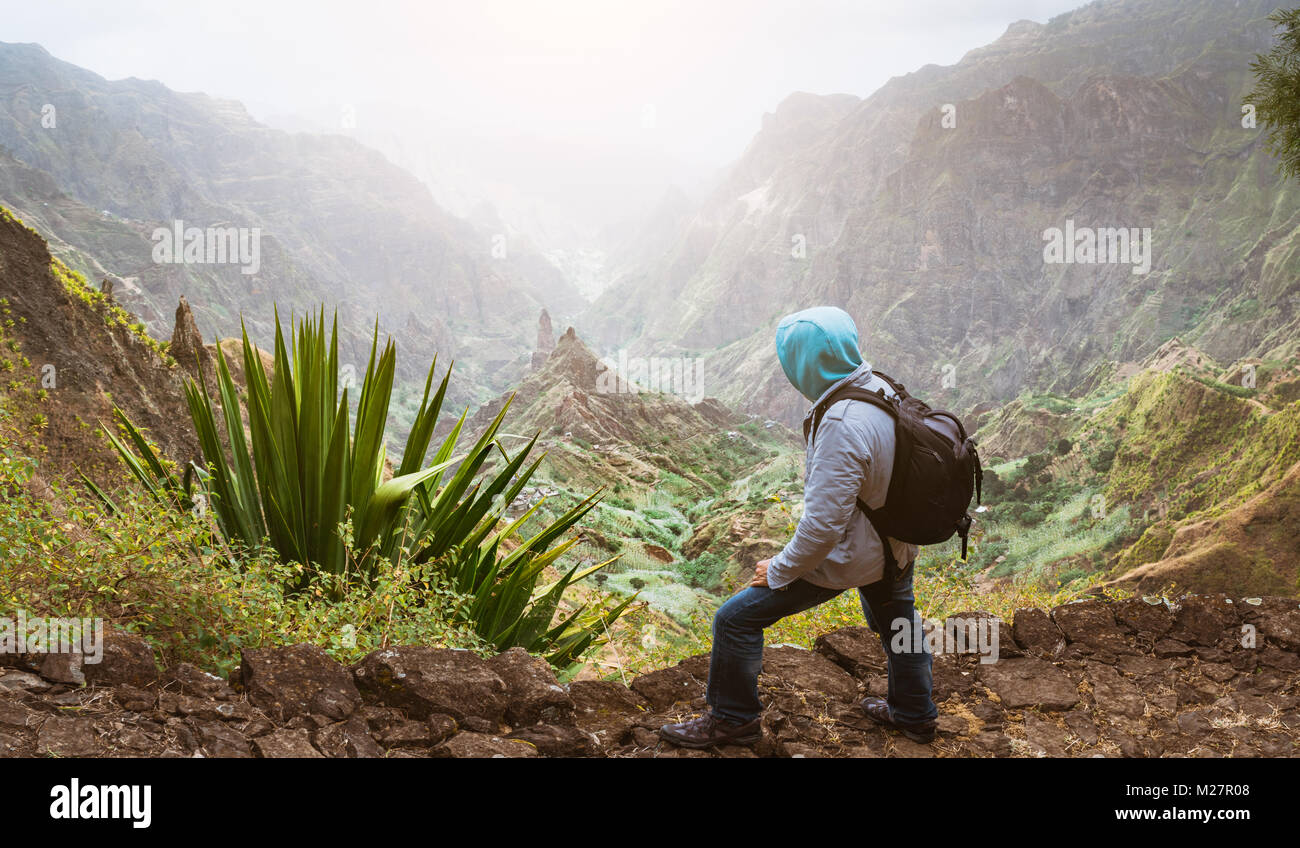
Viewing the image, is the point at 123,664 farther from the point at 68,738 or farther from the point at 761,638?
the point at 761,638

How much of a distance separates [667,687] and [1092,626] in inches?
79.4

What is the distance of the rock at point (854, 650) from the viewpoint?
2.88 m

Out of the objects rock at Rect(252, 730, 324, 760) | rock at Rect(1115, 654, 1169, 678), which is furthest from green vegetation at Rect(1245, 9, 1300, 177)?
rock at Rect(252, 730, 324, 760)

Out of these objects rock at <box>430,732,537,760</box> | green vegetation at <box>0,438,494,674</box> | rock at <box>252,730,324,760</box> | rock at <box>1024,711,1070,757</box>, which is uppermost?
green vegetation at <box>0,438,494,674</box>

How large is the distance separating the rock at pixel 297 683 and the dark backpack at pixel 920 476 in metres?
1.49

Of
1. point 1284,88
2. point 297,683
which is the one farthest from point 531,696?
point 1284,88

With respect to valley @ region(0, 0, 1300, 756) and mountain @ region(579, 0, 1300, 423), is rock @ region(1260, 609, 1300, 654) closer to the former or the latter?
valley @ region(0, 0, 1300, 756)

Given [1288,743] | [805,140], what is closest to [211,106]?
[805,140]

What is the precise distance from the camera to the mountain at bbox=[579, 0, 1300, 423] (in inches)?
2216

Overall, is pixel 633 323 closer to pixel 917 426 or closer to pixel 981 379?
pixel 981 379

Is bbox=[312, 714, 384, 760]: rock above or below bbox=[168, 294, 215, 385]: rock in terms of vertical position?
below

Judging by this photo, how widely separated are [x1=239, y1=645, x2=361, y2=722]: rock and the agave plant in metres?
0.42

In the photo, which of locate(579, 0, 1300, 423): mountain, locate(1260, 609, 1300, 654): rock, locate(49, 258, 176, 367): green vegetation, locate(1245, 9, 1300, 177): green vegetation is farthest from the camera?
locate(579, 0, 1300, 423): mountain
